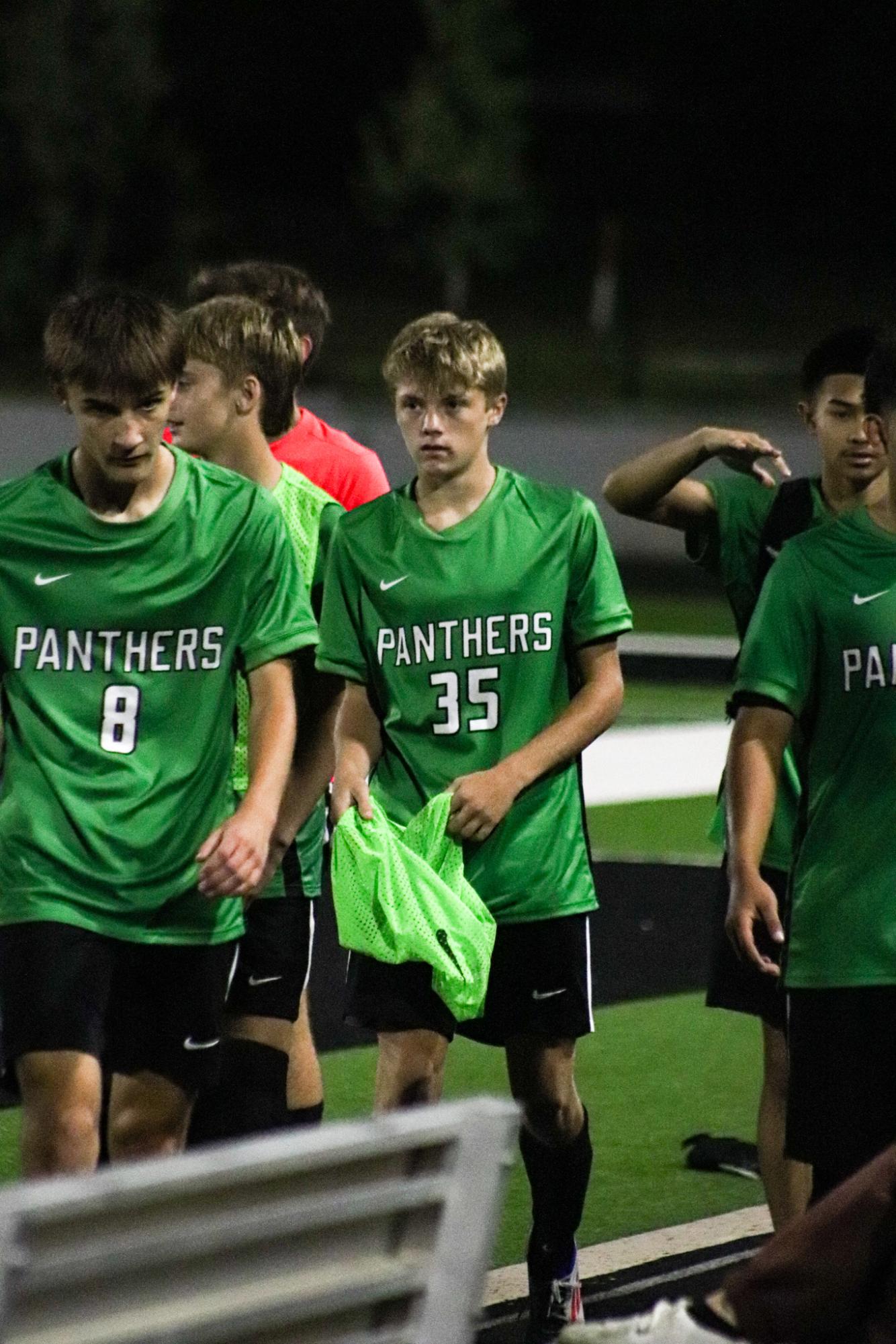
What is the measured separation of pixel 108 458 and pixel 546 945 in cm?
153

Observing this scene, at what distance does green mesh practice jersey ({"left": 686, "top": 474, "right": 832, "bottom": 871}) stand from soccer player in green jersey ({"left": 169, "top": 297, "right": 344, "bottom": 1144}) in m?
0.87

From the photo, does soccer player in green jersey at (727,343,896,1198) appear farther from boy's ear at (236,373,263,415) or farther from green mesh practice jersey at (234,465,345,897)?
boy's ear at (236,373,263,415)

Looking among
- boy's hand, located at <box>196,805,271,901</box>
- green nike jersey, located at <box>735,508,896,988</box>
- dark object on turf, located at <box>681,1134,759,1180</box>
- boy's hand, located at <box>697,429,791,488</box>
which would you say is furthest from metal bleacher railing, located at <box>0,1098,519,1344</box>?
dark object on turf, located at <box>681,1134,759,1180</box>

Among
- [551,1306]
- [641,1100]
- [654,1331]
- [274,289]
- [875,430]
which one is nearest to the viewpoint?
[654,1331]

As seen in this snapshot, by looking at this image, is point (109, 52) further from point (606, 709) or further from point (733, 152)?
point (606, 709)

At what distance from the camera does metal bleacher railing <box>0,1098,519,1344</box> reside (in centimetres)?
273

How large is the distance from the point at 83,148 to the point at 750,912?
48.4 m

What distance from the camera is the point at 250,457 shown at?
6152 millimetres

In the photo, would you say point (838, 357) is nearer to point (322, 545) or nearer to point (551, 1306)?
point (322, 545)

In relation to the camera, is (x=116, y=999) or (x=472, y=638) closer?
(x=116, y=999)

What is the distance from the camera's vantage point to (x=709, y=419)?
126 feet

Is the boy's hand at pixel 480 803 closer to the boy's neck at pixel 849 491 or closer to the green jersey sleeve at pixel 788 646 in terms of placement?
the green jersey sleeve at pixel 788 646

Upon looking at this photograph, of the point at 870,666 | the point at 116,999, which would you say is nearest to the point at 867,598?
the point at 870,666

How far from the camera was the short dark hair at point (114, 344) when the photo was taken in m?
4.77
